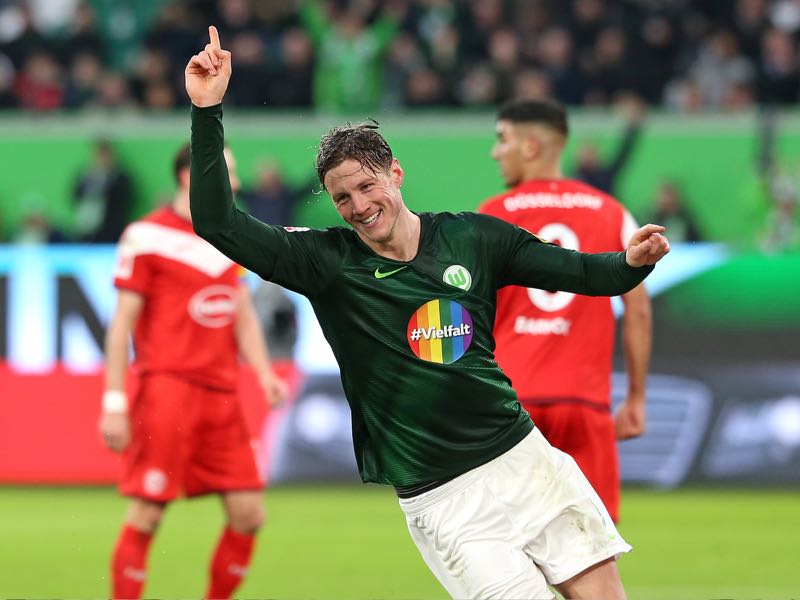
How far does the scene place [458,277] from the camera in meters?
4.51

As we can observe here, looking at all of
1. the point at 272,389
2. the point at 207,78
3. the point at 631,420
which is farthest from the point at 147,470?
the point at 207,78

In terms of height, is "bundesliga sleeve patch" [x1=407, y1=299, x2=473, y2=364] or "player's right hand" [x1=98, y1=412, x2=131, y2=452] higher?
"bundesliga sleeve patch" [x1=407, y1=299, x2=473, y2=364]

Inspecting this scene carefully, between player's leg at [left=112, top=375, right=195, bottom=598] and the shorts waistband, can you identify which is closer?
the shorts waistband

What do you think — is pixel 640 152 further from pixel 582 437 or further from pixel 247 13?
pixel 582 437

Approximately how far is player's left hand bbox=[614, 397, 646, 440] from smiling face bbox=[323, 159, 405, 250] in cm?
248

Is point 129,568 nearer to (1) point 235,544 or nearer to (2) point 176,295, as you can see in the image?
(1) point 235,544

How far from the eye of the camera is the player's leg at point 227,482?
22.9 ft

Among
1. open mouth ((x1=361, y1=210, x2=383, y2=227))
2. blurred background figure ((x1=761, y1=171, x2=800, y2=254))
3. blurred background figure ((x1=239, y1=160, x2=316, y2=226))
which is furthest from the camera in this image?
blurred background figure ((x1=761, y1=171, x2=800, y2=254))

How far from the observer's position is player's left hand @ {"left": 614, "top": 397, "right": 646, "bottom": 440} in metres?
6.57

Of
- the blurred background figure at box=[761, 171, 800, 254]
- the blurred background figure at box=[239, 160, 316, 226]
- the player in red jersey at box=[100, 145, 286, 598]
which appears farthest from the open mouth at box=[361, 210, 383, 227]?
the blurred background figure at box=[761, 171, 800, 254]

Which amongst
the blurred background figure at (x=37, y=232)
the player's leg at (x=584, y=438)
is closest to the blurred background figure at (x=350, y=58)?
the blurred background figure at (x=37, y=232)

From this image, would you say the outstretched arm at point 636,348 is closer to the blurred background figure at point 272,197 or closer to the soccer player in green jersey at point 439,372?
the soccer player in green jersey at point 439,372

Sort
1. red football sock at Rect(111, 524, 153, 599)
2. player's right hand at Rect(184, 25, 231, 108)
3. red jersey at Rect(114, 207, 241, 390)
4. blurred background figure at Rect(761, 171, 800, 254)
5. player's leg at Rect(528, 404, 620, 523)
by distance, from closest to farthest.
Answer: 1. player's right hand at Rect(184, 25, 231, 108)
2. player's leg at Rect(528, 404, 620, 523)
3. red football sock at Rect(111, 524, 153, 599)
4. red jersey at Rect(114, 207, 241, 390)
5. blurred background figure at Rect(761, 171, 800, 254)

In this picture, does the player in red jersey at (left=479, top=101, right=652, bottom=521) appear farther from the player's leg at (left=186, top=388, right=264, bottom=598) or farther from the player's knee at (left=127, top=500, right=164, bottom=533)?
the player's knee at (left=127, top=500, right=164, bottom=533)
